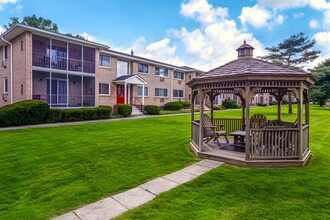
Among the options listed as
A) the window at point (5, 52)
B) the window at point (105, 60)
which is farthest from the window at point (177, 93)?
the window at point (5, 52)

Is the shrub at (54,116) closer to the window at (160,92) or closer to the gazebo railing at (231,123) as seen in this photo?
the gazebo railing at (231,123)

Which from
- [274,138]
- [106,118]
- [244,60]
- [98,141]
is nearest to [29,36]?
[106,118]

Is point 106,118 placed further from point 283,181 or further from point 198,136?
point 283,181

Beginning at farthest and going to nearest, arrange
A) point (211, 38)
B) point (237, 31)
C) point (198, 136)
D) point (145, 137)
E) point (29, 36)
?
point (211, 38), point (237, 31), point (29, 36), point (145, 137), point (198, 136)

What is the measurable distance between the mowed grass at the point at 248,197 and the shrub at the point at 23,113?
42.5ft

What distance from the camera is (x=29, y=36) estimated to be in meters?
16.4

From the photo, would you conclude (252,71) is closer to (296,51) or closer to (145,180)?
(145,180)

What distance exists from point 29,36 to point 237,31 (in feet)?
58.1

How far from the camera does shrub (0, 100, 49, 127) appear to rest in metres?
13.6

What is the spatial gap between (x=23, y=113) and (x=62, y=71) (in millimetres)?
5258

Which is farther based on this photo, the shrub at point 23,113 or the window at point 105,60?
the window at point 105,60

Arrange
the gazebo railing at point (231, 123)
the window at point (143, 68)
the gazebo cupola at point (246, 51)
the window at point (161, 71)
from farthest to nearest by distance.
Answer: the window at point (161, 71)
the window at point (143, 68)
the gazebo railing at point (231, 123)
the gazebo cupola at point (246, 51)

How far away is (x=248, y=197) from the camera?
4.69 metres

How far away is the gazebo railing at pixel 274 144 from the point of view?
676 centimetres
